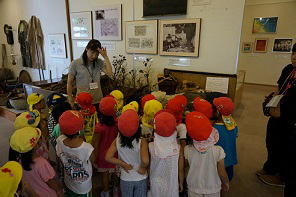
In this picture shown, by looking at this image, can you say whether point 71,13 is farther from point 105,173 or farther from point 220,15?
point 105,173

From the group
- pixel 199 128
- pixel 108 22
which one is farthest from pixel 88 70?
pixel 108 22

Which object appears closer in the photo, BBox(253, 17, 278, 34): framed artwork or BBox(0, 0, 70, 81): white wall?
BBox(0, 0, 70, 81): white wall

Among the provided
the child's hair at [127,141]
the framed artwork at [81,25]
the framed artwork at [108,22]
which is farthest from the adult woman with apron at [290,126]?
the framed artwork at [81,25]

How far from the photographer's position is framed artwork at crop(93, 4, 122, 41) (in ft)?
11.8

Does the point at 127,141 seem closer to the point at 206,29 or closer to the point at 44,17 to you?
the point at 206,29

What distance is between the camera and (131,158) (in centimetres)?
135

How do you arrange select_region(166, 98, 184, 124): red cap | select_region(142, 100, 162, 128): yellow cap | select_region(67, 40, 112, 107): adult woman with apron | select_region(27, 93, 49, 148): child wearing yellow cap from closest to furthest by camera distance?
select_region(142, 100, 162, 128): yellow cap → select_region(166, 98, 184, 124): red cap → select_region(27, 93, 49, 148): child wearing yellow cap → select_region(67, 40, 112, 107): adult woman with apron

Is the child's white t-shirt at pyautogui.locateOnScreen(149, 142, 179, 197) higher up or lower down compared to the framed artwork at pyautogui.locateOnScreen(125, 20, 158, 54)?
lower down

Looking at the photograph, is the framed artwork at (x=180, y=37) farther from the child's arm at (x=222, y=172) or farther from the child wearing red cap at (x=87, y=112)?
the child's arm at (x=222, y=172)

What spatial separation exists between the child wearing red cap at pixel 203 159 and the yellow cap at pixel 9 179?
92 cm

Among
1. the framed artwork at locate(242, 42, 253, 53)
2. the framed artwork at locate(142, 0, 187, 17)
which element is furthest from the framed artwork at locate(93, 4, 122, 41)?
the framed artwork at locate(242, 42, 253, 53)

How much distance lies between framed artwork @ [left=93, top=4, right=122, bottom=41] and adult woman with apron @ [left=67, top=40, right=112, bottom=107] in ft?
4.78

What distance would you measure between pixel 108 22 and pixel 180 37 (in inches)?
58.7

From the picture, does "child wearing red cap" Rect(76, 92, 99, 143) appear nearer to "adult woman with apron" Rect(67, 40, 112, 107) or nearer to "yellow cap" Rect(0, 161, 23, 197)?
"adult woman with apron" Rect(67, 40, 112, 107)
